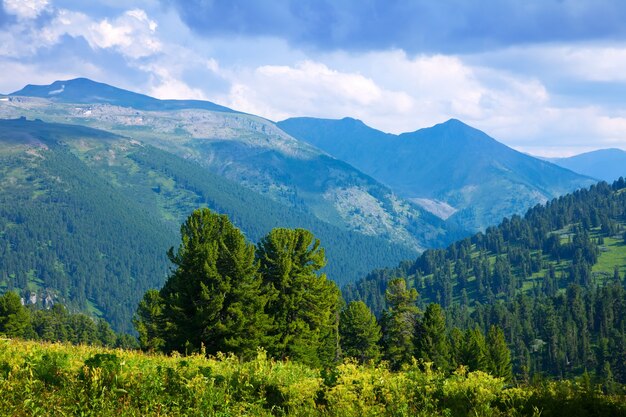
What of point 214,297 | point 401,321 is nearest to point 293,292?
point 214,297

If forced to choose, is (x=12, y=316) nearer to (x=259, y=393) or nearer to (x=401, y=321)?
(x=401, y=321)

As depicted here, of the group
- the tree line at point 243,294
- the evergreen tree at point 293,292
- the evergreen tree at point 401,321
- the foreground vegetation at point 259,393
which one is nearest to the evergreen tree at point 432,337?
the evergreen tree at point 401,321

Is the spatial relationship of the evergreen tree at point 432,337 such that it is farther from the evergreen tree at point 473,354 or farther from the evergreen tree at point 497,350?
the evergreen tree at point 497,350

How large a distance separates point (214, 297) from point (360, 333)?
3342 centimetres

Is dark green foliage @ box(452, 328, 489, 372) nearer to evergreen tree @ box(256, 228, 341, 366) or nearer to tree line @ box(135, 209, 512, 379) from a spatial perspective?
tree line @ box(135, 209, 512, 379)

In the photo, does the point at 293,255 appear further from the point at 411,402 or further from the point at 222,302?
the point at 411,402

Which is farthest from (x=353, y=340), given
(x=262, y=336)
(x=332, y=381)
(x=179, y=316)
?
(x=332, y=381)

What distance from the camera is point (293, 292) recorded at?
4547 cm


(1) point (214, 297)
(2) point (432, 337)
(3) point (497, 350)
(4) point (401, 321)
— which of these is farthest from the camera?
(3) point (497, 350)

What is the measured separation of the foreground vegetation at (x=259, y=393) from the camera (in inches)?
438

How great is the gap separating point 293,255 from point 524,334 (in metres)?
145

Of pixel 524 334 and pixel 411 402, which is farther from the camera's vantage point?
pixel 524 334

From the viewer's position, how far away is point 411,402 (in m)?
12.2

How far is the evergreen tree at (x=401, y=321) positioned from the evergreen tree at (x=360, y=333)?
2067 millimetres
